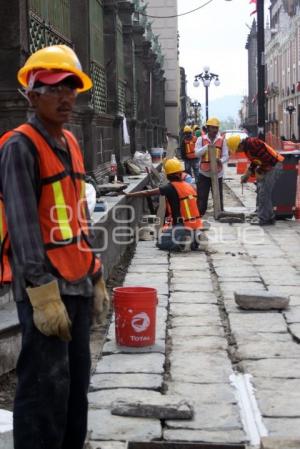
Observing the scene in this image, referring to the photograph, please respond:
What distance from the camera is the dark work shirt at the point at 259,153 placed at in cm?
1395

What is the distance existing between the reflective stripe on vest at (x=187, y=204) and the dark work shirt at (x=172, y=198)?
0.04m

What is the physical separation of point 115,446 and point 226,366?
1.73m

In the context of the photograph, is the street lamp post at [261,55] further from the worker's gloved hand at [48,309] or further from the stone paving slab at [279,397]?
the worker's gloved hand at [48,309]

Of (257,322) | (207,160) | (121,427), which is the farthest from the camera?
(207,160)

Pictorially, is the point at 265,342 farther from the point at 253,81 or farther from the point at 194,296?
the point at 253,81

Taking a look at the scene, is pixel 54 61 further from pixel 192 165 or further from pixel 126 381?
pixel 192 165

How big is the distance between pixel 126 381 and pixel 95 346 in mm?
1153

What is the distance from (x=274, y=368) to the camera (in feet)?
19.1

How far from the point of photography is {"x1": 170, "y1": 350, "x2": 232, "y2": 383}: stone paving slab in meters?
5.61

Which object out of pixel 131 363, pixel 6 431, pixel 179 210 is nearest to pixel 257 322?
pixel 131 363

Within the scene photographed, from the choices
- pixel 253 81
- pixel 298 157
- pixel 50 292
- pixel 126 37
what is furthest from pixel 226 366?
pixel 253 81

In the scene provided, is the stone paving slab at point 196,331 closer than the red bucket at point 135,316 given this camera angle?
No

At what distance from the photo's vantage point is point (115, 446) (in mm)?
4367

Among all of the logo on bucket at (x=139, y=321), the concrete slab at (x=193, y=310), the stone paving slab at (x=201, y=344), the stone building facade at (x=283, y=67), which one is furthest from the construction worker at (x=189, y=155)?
the stone building facade at (x=283, y=67)
